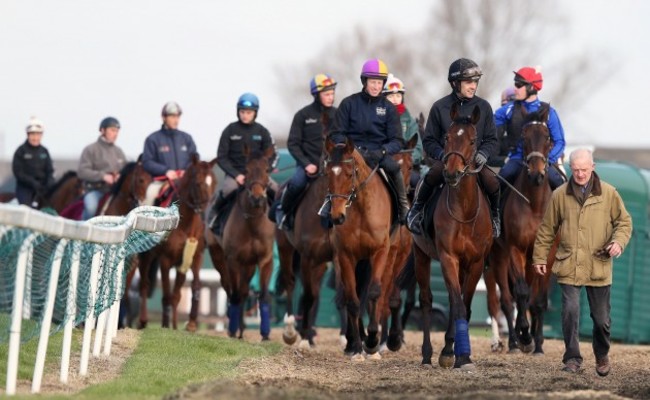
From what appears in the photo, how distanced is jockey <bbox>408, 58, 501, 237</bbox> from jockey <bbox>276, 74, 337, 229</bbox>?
3.45 m

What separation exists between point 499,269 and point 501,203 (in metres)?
0.77

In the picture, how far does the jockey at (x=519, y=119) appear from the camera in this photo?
1802cm

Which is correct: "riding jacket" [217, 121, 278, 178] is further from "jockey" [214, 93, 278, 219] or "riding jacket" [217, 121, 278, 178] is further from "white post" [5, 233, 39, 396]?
"white post" [5, 233, 39, 396]

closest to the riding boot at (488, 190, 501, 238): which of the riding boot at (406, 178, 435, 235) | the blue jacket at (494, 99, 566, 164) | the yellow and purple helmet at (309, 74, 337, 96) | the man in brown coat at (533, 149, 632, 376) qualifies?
the riding boot at (406, 178, 435, 235)

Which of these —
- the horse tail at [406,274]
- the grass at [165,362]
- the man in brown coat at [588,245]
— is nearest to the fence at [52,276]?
the grass at [165,362]

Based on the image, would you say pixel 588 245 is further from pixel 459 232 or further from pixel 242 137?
pixel 242 137

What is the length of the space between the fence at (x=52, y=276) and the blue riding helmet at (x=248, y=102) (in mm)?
6656

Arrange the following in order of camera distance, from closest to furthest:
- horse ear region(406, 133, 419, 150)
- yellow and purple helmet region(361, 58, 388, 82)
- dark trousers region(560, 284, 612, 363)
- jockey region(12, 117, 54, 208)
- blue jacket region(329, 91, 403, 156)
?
dark trousers region(560, 284, 612, 363), yellow and purple helmet region(361, 58, 388, 82), blue jacket region(329, 91, 403, 156), horse ear region(406, 133, 419, 150), jockey region(12, 117, 54, 208)

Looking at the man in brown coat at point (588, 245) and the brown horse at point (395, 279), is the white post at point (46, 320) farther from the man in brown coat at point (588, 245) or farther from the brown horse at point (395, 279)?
the brown horse at point (395, 279)

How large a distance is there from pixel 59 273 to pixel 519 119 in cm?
809

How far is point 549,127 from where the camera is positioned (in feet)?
58.1

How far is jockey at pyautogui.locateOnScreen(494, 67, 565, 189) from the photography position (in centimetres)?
1802

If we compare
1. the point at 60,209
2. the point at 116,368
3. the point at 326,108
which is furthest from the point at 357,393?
the point at 60,209

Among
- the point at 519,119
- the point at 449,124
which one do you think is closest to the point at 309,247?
the point at 519,119
